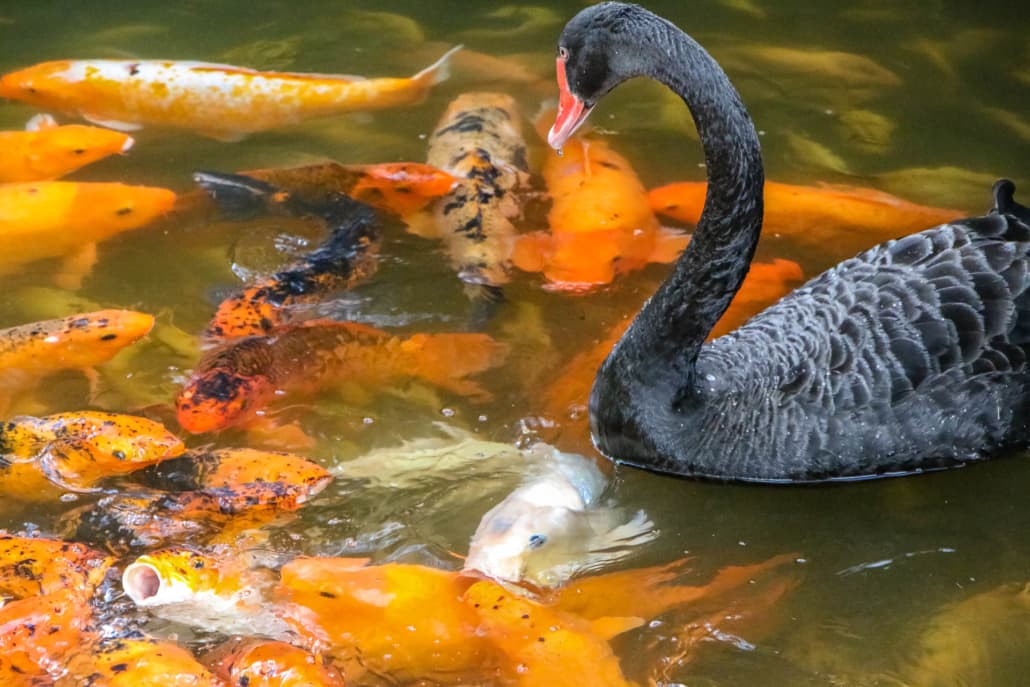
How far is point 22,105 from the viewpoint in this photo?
4402 millimetres

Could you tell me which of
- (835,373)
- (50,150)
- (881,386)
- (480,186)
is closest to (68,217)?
(50,150)

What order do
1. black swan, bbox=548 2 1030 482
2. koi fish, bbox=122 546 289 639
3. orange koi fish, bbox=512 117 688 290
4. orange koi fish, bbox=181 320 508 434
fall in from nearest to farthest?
koi fish, bbox=122 546 289 639
black swan, bbox=548 2 1030 482
orange koi fish, bbox=181 320 508 434
orange koi fish, bbox=512 117 688 290

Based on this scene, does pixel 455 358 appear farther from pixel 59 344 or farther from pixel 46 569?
pixel 46 569

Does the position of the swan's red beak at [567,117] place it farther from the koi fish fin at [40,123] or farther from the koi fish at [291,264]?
the koi fish fin at [40,123]

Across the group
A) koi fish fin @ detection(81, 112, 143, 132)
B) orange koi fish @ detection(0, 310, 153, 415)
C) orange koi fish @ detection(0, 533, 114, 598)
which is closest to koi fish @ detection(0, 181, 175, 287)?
orange koi fish @ detection(0, 310, 153, 415)

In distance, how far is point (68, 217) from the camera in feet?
11.6

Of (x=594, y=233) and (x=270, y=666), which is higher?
(x=594, y=233)

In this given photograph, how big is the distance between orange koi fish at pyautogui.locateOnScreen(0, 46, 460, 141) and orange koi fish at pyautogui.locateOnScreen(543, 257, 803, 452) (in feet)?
4.41

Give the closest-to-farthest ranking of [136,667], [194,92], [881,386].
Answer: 1. [136,667]
2. [881,386]
3. [194,92]

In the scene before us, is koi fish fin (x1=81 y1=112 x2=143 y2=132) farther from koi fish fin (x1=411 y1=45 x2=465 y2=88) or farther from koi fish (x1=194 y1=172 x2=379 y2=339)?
koi fish fin (x1=411 y1=45 x2=465 y2=88)

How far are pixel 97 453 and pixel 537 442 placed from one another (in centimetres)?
104

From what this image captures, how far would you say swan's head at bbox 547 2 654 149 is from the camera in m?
2.37

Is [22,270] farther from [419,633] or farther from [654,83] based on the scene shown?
[654,83]

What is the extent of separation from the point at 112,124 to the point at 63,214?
794 mm
